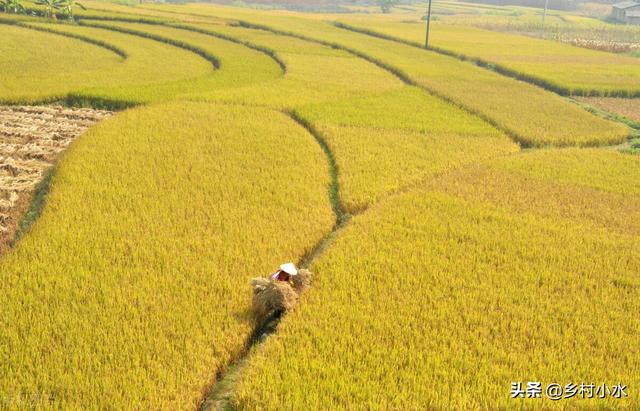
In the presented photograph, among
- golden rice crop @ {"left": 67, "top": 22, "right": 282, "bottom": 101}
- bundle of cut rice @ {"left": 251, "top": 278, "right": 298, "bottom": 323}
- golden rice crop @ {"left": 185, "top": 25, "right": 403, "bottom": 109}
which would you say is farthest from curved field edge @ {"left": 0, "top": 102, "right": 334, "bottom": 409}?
golden rice crop @ {"left": 67, "top": 22, "right": 282, "bottom": 101}

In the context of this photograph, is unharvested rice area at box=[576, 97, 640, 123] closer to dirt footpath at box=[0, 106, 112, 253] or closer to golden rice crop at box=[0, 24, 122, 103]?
dirt footpath at box=[0, 106, 112, 253]

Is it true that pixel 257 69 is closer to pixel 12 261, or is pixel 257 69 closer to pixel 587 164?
pixel 587 164

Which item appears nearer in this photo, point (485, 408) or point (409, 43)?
point (485, 408)

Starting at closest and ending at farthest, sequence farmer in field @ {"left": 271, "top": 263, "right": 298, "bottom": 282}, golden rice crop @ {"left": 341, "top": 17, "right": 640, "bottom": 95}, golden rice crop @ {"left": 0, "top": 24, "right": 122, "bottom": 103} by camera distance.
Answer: farmer in field @ {"left": 271, "top": 263, "right": 298, "bottom": 282} < golden rice crop @ {"left": 0, "top": 24, "right": 122, "bottom": 103} < golden rice crop @ {"left": 341, "top": 17, "right": 640, "bottom": 95}

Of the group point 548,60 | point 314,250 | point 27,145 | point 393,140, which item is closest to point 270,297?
point 314,250

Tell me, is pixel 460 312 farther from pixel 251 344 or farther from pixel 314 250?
pixel 314 250

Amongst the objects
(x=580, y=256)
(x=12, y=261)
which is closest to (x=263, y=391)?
(x=12, y=261)
